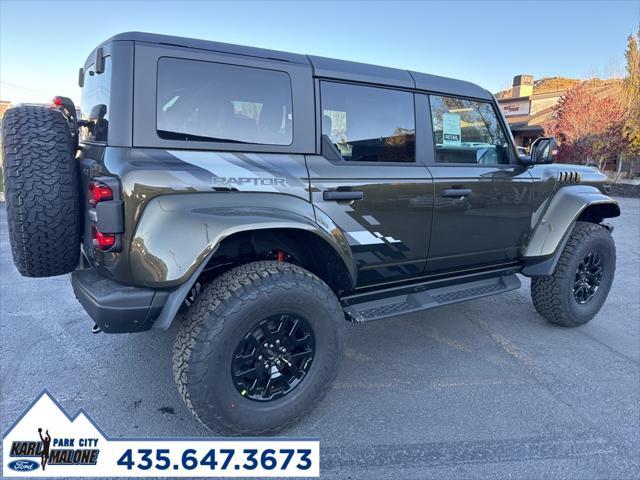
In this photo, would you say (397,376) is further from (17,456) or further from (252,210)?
(17,456)

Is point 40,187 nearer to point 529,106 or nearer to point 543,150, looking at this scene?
point 543,150

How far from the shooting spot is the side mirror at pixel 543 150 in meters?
3.30

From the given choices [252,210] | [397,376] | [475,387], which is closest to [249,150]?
[252,210]

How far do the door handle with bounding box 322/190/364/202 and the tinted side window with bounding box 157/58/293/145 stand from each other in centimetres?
38

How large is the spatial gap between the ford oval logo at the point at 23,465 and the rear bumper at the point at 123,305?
707 millimetres

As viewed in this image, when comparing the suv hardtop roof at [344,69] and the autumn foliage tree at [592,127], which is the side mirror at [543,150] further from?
the autumn foliage tree at [592,127]

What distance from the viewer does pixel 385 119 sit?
9.27 ft

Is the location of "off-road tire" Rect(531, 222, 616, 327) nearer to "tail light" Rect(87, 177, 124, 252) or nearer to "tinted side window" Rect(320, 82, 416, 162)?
"tinted side window" Rect(320, 82, 416, 162)

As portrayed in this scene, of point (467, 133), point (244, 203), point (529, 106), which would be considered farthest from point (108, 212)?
point (529, 106)

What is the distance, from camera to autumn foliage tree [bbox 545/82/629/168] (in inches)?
688

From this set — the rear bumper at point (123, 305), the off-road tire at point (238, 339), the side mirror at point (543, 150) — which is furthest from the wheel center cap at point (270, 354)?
the side mirror at point (543, 150)

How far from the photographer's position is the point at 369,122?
276 cm

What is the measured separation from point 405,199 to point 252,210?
43.5 inches

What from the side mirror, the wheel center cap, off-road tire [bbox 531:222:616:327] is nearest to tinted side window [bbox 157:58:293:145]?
the wheel center cap
